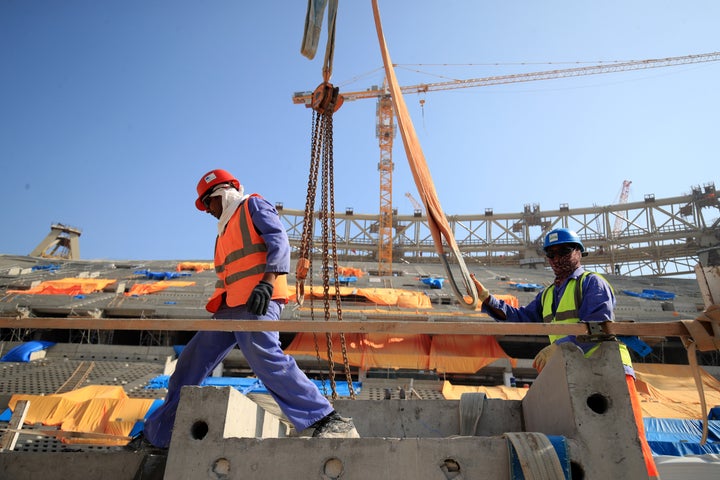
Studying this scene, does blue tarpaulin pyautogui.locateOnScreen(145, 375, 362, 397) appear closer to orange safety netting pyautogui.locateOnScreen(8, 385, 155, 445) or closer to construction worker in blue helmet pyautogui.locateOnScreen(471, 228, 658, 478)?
orange safety netting pyautogui.locateOnScreen(8, 385, 155, 445)

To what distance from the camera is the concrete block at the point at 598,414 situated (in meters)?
1.57

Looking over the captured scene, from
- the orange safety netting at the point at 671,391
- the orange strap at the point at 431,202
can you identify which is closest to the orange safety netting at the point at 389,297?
the orange safety netting at the point at 671,391

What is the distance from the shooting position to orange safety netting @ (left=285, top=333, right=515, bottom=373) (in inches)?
600

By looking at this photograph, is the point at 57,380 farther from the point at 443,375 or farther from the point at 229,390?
the point at 229,390

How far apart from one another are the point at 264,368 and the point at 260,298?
0.40 m

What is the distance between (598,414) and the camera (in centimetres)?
163

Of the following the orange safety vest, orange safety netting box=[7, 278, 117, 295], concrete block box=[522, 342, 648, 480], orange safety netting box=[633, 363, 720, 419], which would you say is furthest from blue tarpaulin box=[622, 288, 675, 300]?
orange safety netting box=[7, 278, 117, 295]

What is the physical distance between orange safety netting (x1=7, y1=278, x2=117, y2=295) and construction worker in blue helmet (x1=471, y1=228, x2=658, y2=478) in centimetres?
2416

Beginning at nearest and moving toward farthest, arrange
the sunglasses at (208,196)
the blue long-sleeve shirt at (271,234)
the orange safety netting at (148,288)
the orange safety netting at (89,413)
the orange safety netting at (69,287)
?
the blue long-sleeve shirt at (271,234) < the sunglasses at (208,196) < the orange safety netting at (89,413) < the orange safety netting at (69,287) < the orange safety netting at (148,288)

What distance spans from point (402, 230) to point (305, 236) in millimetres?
46507

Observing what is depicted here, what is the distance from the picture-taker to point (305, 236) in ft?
17.0

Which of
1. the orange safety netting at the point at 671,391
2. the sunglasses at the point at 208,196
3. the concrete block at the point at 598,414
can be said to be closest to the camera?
the concrete block at the point at 598,414

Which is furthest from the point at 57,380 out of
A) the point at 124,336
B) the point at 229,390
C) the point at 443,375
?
the point at 229,390

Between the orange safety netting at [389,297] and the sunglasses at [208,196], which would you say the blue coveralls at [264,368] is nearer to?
the sunglasses at [208,196]
